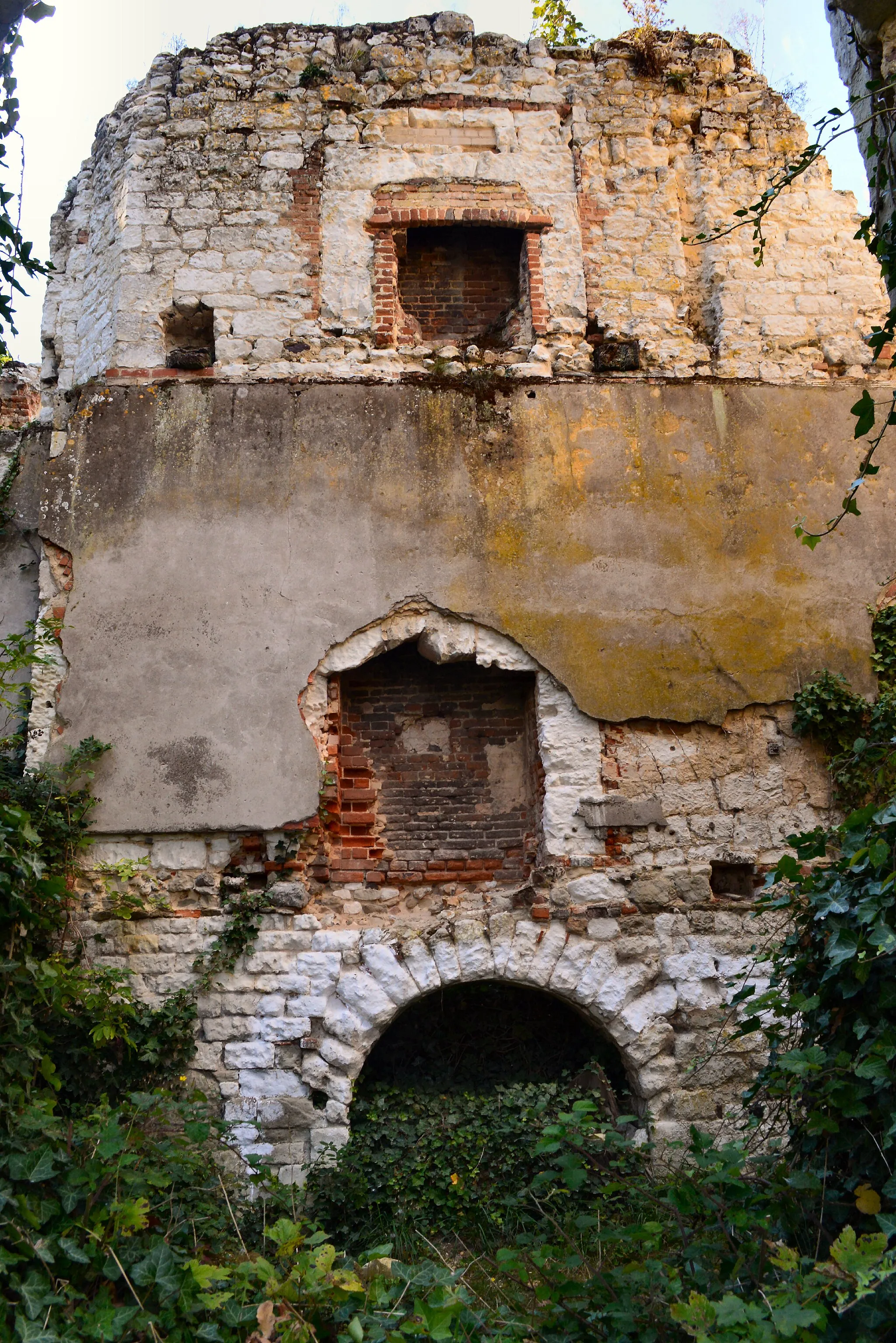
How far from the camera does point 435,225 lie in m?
6.59

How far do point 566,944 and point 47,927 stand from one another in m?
2.67

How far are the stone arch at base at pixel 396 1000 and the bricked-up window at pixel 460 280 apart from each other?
392cm

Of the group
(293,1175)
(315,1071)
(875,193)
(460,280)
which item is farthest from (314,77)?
(293,1175)

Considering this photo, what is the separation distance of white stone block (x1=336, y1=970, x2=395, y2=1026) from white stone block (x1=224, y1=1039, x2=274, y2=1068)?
48cm

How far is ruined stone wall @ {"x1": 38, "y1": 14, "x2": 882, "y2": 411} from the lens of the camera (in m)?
6.43

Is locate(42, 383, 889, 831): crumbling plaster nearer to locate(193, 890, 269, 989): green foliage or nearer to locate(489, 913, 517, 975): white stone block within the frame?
locate(193, 890, 269, 989): green foliage

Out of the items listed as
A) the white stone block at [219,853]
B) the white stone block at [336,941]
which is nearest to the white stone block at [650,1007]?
the white stone block at [336,941]

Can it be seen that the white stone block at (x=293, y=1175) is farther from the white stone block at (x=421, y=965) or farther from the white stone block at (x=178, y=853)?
the white stone block at (x=178, y=853)

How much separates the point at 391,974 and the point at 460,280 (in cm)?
456

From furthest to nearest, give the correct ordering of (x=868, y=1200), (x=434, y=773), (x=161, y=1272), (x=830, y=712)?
(x=434, y=773) < (x=830, y=712) < (x=161, y=1272) < (x=868, y=1200)

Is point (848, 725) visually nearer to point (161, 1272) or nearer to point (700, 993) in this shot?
point (700, 993)

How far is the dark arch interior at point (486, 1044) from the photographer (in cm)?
582

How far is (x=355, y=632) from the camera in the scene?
584cm

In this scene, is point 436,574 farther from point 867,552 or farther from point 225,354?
point 867,552
